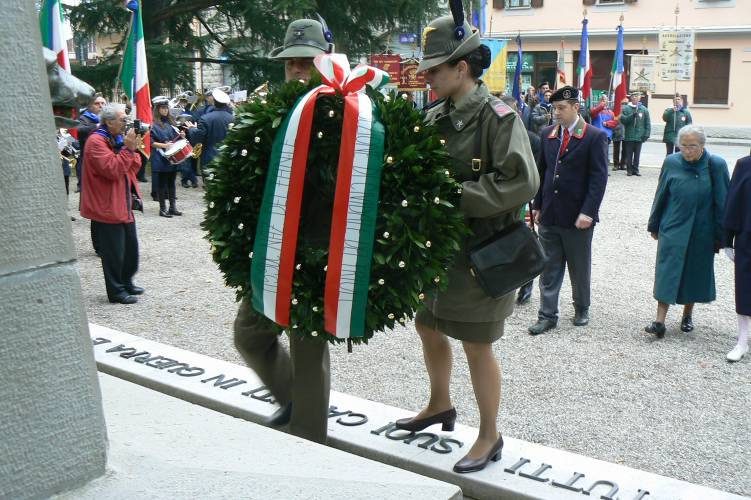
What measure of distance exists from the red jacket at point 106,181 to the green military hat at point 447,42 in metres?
4.87

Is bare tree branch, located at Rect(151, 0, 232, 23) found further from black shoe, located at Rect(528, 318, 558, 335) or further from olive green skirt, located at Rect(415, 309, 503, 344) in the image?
olive green skirt, located at Rect(415, 309, 503, 344)

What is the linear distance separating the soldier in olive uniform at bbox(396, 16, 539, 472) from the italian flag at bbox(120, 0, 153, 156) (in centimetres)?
815

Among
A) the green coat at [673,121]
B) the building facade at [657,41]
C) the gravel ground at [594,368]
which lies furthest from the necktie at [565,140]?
Result: the building facade at [657,41]

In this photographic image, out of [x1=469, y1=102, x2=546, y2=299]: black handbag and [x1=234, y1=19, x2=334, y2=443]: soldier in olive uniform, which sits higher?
[x1=469, y1=102, x2=546, y2=299]: black handbag

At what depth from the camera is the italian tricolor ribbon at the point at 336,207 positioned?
3410 mm

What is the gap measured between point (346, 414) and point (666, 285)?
3544 millimetres

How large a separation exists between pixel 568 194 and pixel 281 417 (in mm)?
3712

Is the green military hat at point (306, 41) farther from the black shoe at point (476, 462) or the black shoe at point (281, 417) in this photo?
the black shoe at point (476, 462)

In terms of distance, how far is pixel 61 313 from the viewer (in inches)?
95.8

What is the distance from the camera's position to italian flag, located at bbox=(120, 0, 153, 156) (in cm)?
1143

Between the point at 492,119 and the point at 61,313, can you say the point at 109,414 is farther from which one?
the point at 492,119

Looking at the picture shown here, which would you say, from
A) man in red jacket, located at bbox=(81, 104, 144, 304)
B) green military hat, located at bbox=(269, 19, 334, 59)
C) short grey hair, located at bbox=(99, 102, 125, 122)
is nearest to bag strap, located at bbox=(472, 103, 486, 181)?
green military hat, located at bbox=(269, 19, 334, 59)

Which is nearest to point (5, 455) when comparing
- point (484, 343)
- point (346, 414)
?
point (484, 343)

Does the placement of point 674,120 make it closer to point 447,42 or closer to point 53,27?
point 53,27
